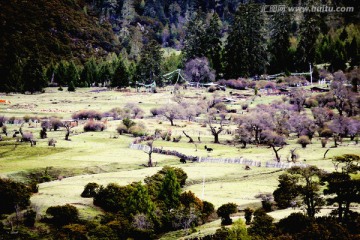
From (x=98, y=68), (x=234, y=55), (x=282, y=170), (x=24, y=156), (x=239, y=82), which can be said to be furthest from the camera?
(x=98, y=68)

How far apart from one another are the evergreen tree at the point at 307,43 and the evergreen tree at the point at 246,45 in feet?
33.6

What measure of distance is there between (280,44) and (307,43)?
33.6 feet

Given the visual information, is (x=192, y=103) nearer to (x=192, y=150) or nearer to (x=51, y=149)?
(x=192, y=150)

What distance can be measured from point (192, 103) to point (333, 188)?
6813 centimetres

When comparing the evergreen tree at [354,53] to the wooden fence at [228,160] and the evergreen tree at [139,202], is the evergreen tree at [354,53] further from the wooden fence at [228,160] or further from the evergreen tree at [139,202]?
the evergreen tree at [139,202]

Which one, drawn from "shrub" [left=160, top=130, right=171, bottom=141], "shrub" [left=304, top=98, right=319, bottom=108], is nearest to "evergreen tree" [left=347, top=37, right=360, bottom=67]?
"shrub" [left=304, top=98, right=319, bottom=108]

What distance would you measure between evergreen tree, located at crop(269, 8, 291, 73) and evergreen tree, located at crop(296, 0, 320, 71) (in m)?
4.82

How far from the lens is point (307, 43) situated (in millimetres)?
131125

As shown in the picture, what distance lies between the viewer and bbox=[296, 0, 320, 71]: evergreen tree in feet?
427

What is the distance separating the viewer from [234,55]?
5251 inches

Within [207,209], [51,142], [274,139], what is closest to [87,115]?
[51,142]

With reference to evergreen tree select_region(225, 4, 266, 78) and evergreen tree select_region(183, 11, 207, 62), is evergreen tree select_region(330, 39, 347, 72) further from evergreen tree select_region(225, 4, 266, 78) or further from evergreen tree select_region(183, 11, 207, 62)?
evergreen tree select_region(183, 11, 207, 62)

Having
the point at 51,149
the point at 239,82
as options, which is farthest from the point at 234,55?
the point at 51,149

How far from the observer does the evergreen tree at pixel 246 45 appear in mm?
132375
